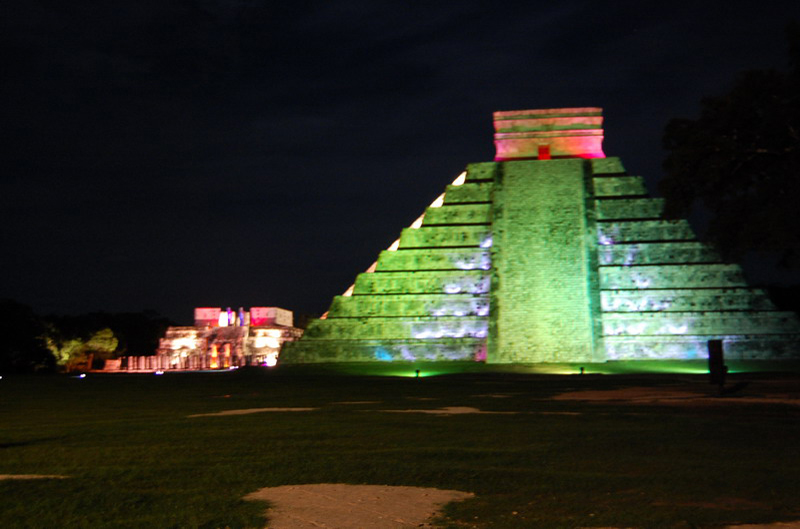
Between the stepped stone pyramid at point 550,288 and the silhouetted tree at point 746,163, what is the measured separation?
506 inches

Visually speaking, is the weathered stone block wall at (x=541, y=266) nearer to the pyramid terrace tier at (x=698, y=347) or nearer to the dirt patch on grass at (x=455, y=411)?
the pyramid terrace tier at (x=698, y=347)

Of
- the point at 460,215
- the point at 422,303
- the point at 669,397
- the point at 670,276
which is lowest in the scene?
the point at 669,397

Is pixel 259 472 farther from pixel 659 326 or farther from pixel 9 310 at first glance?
pixel 9 310

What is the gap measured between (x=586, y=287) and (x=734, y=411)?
20172 mm

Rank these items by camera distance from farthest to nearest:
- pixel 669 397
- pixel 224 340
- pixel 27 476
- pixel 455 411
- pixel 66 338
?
pixel 224 340 < pixel 66 338 < pixel 669 397 < pixel 455 411 < pixel 27 476

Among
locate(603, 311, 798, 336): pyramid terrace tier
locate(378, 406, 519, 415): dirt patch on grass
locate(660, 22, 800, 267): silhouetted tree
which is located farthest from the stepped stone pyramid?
locate(378, 406, 519, 415): dirt patch on grass

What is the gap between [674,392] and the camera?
589 inches

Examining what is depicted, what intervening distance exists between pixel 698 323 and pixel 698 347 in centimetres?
113

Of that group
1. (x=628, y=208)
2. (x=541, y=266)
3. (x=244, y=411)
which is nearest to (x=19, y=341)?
(x=541, y=266)

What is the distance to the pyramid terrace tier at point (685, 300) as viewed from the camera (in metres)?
30.9

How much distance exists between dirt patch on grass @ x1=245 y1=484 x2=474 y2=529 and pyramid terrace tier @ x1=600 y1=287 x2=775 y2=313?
28.1 m

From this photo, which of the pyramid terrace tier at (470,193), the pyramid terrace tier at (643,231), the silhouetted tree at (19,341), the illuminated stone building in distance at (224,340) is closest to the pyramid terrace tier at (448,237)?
the pyramid terrace tier at (470,193)

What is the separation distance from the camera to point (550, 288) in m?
31.0

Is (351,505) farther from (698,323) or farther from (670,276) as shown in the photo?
(670,276)
